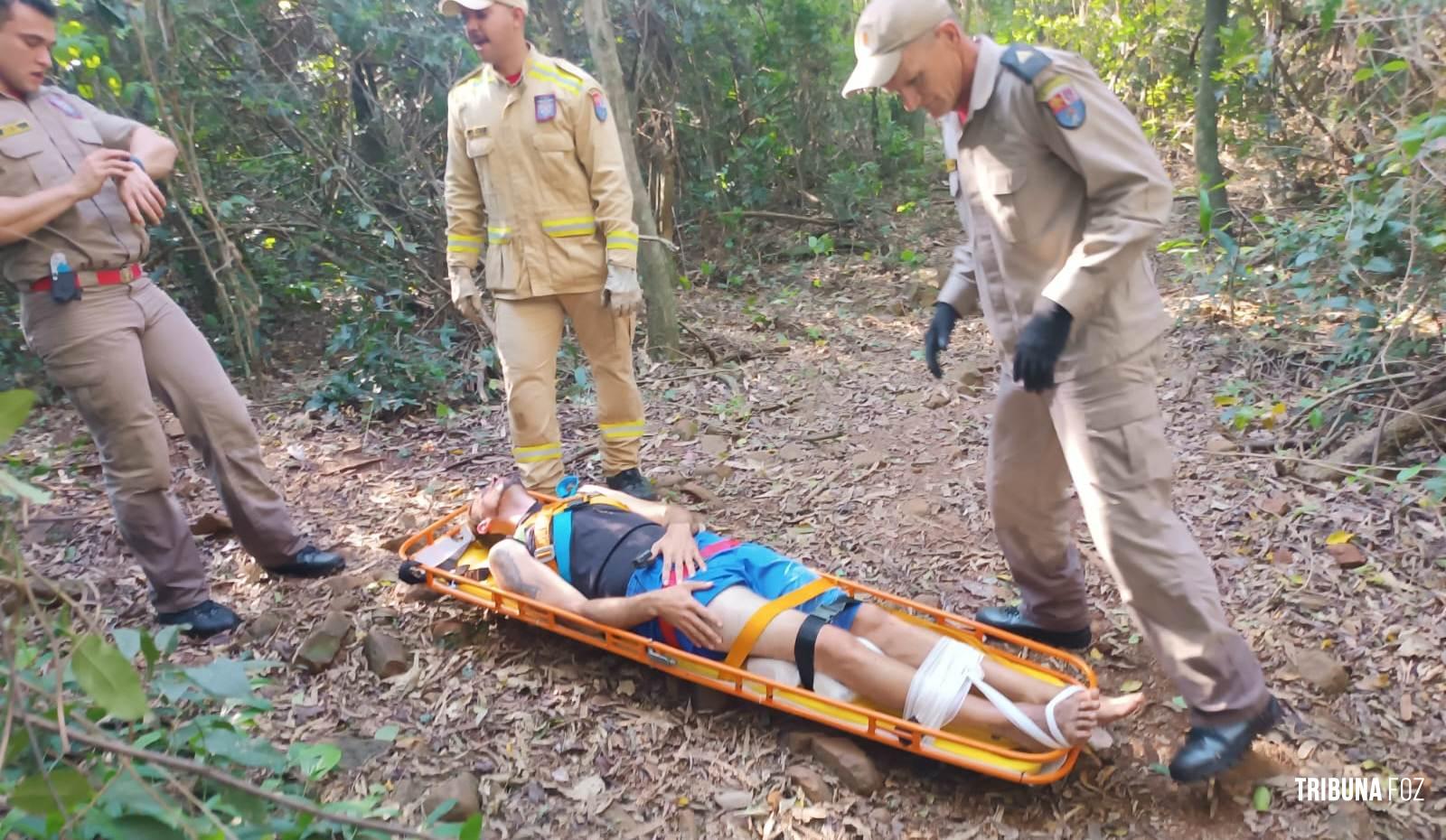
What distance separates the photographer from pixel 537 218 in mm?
3953

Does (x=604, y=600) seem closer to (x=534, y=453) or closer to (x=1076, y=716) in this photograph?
(x=534, y=453)

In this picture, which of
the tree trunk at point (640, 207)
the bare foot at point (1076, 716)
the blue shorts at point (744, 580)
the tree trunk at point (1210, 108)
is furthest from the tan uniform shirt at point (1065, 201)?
the tree trunk at point (1210, 108)

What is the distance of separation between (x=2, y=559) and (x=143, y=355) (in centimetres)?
197

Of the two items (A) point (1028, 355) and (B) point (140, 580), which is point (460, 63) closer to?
(B) point (140, 580)

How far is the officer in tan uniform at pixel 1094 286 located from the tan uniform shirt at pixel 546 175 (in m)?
1.73

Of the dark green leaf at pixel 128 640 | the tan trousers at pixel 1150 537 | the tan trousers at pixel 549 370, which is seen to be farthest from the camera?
the tan trousers at pixel 549 370

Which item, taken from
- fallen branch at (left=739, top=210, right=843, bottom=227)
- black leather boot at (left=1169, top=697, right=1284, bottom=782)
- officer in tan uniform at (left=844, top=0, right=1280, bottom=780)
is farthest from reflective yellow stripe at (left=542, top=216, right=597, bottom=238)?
fallen branch at (left=739, top=210, right=843, bottom=227)

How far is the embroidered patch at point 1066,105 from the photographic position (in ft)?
7.39

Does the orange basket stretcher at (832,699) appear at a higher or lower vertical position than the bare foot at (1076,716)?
lower

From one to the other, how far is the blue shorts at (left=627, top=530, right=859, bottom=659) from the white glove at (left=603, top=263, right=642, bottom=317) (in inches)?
48.2

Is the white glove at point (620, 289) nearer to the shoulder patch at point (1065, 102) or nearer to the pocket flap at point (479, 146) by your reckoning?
the pocket flap at point (479, 146)

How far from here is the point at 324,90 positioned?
6645 millimetres

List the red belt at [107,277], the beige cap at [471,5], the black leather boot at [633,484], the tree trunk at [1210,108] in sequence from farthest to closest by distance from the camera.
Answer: the tree trunk at [1210,108] < the black leather boot at [633,484] < the beige cap at [471,5] < the red belt at [107,277]

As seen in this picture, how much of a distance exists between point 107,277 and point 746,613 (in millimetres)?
2524
